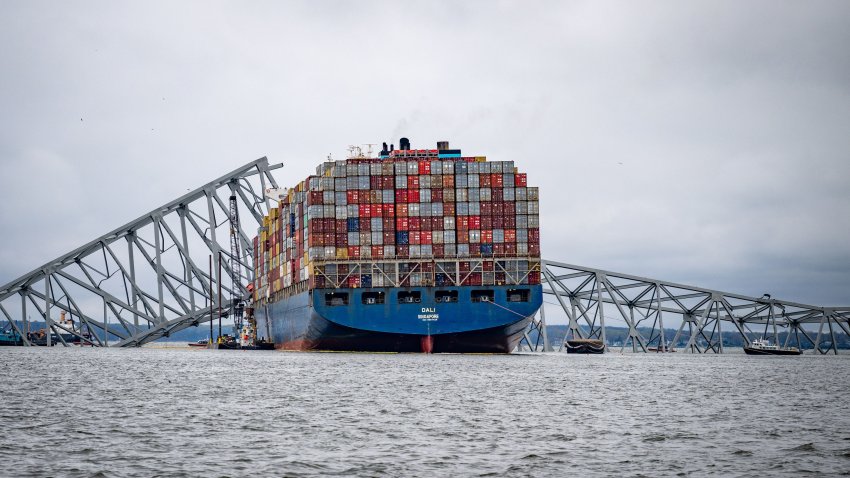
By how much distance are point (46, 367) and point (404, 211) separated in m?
37.0

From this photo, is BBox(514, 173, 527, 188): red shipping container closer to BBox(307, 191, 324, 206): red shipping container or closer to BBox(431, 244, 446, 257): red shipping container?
BBox(431, 244, 446, 257): red shipping container

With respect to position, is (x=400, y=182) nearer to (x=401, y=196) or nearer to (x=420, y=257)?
(x=401, y=196)

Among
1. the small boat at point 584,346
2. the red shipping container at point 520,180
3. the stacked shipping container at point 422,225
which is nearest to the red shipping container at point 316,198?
the stacked shipping container at point 422,225

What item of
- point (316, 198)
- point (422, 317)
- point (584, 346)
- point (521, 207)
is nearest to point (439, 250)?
point (422, 317)

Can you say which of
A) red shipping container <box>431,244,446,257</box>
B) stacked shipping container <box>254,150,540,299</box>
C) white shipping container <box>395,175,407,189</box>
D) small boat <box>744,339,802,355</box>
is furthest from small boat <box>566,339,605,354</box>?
white shipping container <box>395,175,407,189</box>

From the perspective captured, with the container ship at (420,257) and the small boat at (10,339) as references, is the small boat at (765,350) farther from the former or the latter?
the small boat at (10,339)

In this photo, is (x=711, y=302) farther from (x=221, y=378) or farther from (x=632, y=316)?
(x=221, y=378)

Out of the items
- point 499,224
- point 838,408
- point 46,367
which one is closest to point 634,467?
point 838,408

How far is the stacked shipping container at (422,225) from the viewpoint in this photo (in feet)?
327

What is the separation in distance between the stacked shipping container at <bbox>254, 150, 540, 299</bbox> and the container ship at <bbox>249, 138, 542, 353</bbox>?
0.10 m

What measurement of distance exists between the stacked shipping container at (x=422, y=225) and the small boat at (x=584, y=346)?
A: 3772cm

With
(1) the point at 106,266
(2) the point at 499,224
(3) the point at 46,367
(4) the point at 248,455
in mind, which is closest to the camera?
(4) the point at 248,455

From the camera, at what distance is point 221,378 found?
209 feet

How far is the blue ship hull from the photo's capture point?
97.6 meters
